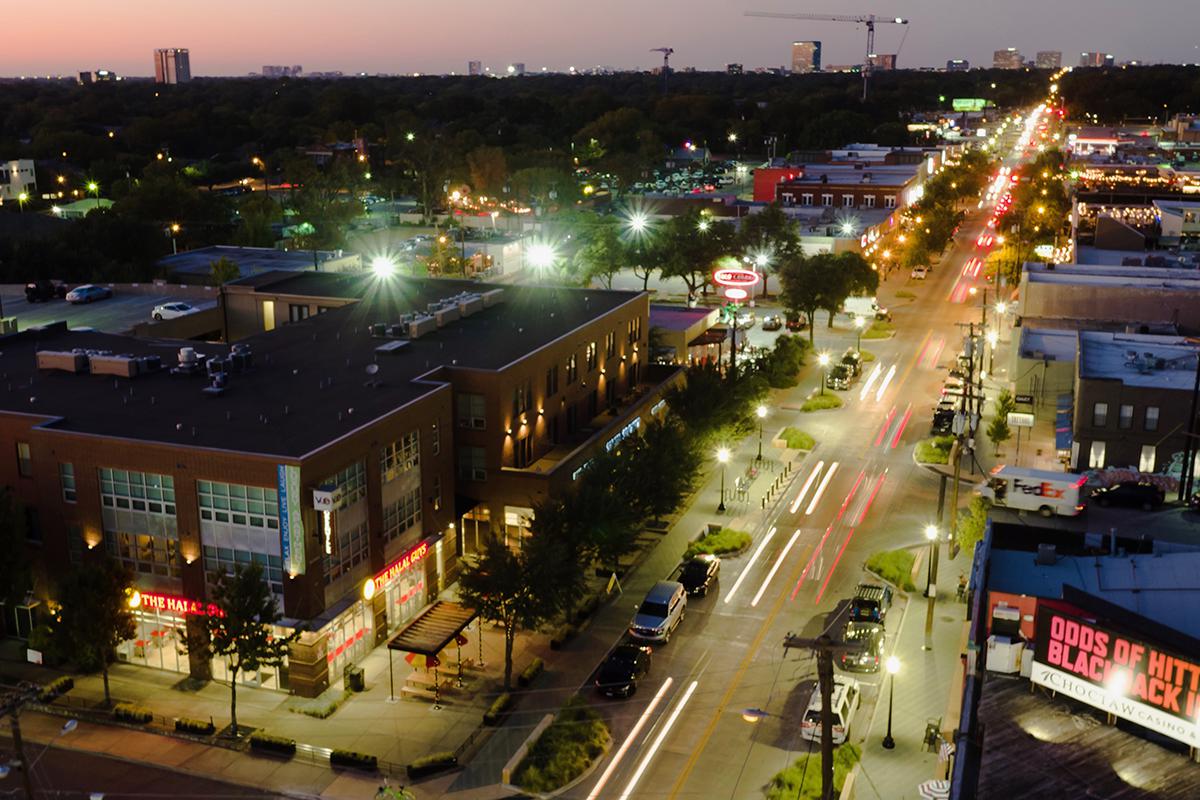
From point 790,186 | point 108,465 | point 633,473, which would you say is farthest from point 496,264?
point 108,465

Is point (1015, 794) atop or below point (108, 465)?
below

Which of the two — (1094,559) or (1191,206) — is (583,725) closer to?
(1094,559)

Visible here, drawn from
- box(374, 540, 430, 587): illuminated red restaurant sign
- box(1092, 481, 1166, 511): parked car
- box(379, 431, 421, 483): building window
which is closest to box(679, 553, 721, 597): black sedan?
box(374, 540, 430, 587): illuminated red restaurant sign

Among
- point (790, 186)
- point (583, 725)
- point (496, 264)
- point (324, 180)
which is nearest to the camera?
point (583, 725)

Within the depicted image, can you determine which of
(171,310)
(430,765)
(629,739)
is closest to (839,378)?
(171,310)

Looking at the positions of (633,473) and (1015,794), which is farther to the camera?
(633,473)
